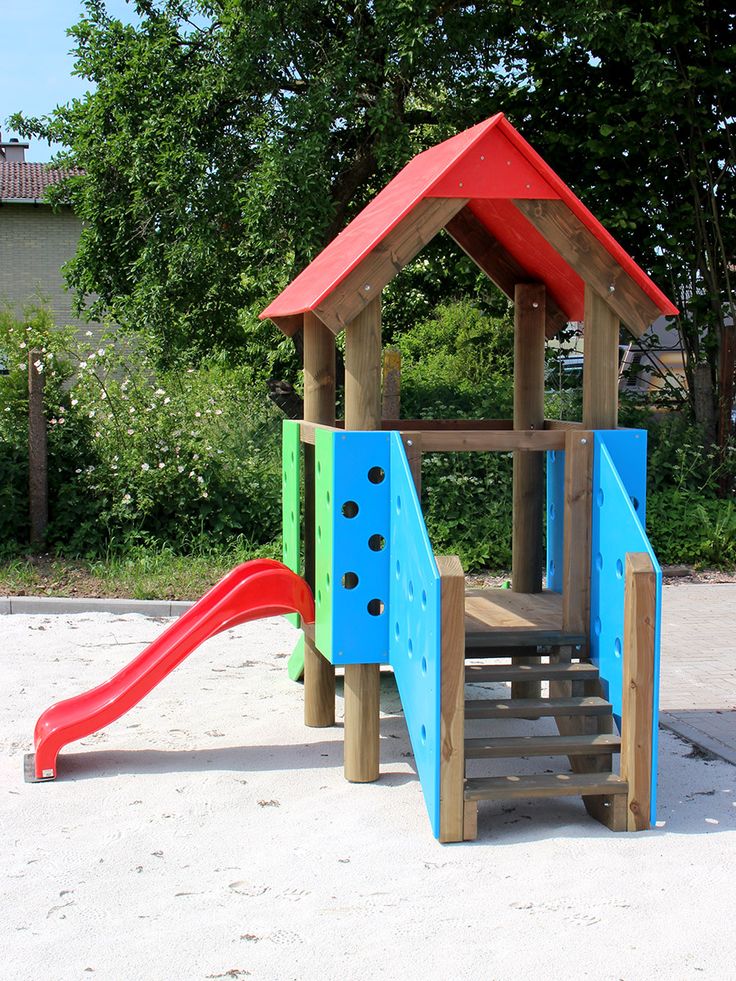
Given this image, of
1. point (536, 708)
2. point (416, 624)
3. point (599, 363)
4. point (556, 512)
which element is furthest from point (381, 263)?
point (536, 708)

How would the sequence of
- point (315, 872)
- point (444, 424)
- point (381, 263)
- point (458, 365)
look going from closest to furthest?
point (315, 872) → point (381, 263) → point (444, 424) → point (458, 365)

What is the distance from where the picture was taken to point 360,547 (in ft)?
15.5

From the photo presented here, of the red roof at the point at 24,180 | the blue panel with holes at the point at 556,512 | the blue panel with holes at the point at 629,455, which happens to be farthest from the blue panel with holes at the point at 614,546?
the red roof at the point at 24,180

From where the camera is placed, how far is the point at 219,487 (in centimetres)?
975

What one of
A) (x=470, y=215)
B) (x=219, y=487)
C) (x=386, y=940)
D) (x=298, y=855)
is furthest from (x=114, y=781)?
(x=219, y=487)

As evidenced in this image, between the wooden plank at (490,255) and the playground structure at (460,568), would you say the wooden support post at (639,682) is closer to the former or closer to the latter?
the playground structure at (460,568)

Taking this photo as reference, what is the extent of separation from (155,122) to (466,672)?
775 centimetres

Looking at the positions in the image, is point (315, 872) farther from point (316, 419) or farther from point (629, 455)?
point (316, 419)

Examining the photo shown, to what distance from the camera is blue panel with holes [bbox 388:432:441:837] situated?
405 centimetres

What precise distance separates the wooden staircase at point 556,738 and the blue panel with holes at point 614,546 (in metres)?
0.11

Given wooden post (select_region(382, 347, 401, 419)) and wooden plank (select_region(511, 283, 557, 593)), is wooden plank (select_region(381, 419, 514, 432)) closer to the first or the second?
wooden plank (select_region(511, 283, 557, 593))

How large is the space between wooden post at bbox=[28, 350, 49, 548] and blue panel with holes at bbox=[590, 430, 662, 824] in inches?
231

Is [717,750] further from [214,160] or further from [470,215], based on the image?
[214,160]

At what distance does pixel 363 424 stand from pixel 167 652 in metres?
1.31
